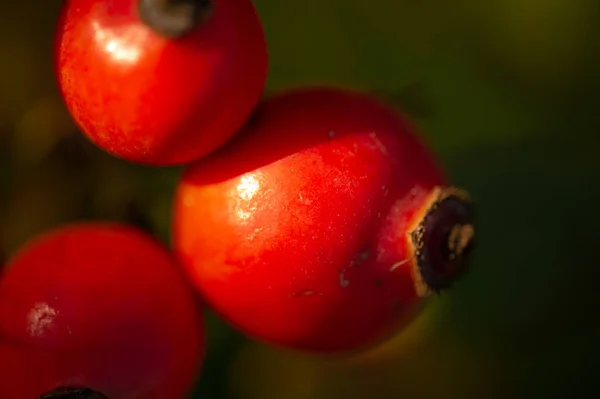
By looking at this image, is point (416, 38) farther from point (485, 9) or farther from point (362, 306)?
point (362, 306)

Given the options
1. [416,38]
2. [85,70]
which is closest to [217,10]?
[85,70]

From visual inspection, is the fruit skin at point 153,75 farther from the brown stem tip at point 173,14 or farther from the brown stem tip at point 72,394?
the brown stem tip at point 72,394

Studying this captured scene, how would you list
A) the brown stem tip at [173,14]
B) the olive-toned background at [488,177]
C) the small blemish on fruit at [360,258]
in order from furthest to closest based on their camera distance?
the olive-toned background at [488,177] → the small blemish on fruit at [360,258] → the brown stem tip at [173,14]

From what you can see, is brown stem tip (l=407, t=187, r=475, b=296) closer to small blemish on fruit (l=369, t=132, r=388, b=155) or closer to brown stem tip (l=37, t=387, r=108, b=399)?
small blemish on fruit (l=369, t=132, r=388, b=155)

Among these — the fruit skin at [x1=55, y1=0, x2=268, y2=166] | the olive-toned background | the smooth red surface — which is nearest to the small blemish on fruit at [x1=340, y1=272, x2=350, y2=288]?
the smooth red surface

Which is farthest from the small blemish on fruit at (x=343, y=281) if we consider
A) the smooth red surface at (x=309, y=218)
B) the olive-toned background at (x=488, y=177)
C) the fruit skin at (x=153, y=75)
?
the olive-toned background at (x=488, y=177)

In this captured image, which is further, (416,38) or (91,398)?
(416,38)

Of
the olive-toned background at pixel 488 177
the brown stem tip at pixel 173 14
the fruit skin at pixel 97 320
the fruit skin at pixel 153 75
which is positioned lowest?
the olive-toned background at pixel 488 177
